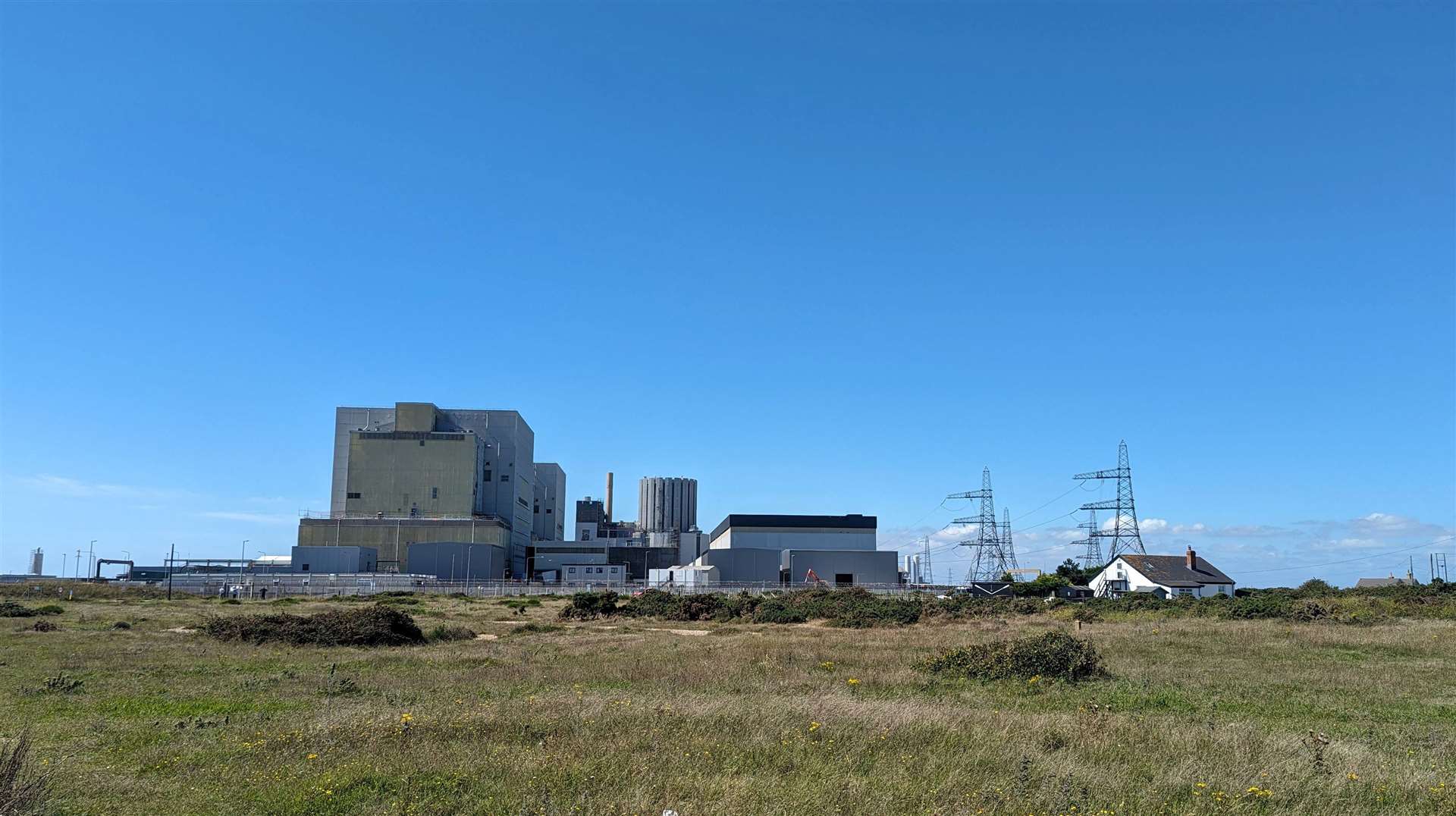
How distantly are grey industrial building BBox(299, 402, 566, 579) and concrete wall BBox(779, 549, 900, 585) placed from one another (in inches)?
1340

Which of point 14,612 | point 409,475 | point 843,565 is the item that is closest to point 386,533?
point 409,475

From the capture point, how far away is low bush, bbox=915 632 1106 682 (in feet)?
68.9

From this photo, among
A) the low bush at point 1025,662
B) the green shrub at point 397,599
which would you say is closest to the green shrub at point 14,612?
the green shrub at point 397,599

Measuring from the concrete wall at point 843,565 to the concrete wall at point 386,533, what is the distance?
35883mm

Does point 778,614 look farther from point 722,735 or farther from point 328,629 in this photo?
point 722,735

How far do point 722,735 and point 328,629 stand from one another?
23159 millimetres

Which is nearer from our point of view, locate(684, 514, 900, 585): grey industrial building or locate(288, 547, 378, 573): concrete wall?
locate(288, 547, 378, 573): concrete wall

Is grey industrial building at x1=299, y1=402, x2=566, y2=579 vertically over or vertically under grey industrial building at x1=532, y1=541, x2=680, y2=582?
over

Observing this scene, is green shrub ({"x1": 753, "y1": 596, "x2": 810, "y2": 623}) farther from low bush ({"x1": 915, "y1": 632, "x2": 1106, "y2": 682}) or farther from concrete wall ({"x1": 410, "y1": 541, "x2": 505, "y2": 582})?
concrete wall ({"x1": 410, "y1": 541, "x2": 505, "y2": 582})

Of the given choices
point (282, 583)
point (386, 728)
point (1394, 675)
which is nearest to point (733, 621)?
point (1394, 675)

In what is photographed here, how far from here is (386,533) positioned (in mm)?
105125

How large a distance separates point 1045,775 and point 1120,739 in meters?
2.93

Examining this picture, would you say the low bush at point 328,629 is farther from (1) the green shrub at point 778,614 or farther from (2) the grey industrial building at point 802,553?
(2) the grey industrial building at point 802,553

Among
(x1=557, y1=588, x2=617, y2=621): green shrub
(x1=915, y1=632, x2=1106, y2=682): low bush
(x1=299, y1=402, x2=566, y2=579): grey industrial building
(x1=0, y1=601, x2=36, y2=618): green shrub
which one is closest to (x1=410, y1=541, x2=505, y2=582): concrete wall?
(x1=299, y1=402, x2=566, y2=579): grey industrial building
